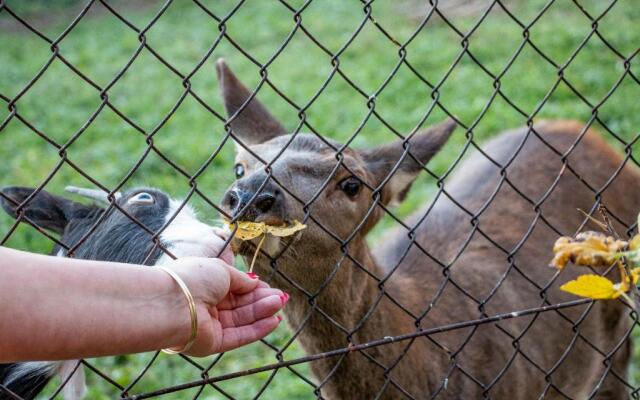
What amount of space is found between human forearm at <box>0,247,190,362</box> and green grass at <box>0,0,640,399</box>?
149 inches

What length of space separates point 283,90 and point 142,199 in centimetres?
838

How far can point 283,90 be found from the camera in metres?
11.3

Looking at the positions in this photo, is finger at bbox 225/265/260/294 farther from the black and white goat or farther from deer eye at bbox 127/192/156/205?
deer eye at bbox 127/192/156/205

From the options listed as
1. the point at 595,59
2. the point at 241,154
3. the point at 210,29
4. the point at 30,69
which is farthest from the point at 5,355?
the point at 210,29

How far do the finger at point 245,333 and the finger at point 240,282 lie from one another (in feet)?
0.34

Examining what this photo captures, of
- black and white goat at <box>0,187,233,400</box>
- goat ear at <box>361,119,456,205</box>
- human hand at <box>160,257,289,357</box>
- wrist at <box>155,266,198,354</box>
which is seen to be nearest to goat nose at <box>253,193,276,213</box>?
black and white goat at <box>0,187,233,400</box>

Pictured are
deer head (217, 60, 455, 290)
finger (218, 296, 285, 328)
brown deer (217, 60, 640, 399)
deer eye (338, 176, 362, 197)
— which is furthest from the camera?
deer eye (338, 176, 362, 197)

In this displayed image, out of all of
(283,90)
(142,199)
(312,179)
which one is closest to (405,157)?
(312,179)

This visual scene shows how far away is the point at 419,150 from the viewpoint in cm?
421

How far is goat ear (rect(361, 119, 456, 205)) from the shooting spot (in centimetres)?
418

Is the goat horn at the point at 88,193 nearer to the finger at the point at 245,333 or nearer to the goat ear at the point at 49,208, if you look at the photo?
the goat ear at the point at 49,208

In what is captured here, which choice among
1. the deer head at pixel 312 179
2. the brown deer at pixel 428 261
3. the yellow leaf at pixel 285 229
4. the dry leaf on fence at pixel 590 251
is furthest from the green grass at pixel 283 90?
the dry leaf on fence at pixel 590 251

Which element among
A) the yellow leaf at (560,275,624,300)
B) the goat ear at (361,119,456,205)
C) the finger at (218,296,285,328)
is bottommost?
the finger at (218,296,285,328)

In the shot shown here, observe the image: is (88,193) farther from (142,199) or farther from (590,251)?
(590,251)
